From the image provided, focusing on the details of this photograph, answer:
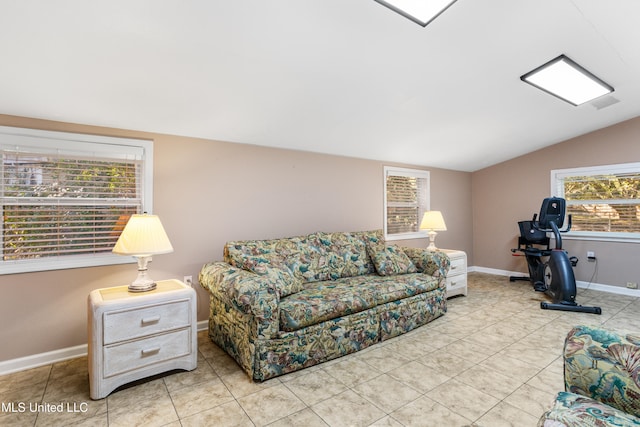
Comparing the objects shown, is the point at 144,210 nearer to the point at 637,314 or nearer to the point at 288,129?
the point at 288,129

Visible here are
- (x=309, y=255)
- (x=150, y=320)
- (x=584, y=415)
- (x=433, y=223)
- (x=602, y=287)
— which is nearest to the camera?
(x=584, y=415)

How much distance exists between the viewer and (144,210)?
111 inches

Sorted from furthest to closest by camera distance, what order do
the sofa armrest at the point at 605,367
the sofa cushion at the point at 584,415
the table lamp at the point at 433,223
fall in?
the table lamp at the point at 433,223, the sofa armrest at the point at 605,367, the sofa cushion at the point at 584,415

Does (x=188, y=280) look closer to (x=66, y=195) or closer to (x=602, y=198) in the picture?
(x=66, y=195)

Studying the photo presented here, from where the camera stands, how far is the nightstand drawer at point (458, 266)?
4164 millimetres

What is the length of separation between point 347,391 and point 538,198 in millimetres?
5005

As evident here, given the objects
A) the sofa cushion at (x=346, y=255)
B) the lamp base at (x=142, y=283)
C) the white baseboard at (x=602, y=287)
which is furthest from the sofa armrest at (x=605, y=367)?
the white baseboard at (x=602, y=287)

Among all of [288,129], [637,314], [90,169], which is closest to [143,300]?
[90,169]

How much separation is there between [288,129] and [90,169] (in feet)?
5.97

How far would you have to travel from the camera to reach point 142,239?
7.50 ft

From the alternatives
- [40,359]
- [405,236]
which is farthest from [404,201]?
[40,359]

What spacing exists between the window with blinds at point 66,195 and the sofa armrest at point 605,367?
319 cm

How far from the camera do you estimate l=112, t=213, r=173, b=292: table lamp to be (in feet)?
7.40

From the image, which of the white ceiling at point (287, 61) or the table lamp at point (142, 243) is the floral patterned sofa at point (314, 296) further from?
the white ceiling at point (287, 61)
